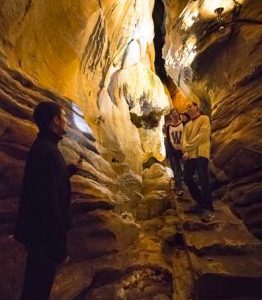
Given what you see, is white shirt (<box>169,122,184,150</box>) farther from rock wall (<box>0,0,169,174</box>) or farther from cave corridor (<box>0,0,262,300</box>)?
rock wall (<box>0,0,169,174</box>)

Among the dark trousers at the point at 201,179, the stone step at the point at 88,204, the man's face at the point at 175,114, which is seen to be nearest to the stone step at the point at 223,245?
the dark trousers at the point at 201,179

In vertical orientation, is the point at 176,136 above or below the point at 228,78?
below

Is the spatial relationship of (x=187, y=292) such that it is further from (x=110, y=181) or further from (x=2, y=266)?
(x=110, y=181)

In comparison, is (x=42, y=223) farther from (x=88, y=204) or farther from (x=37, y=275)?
(x=88, y=204)

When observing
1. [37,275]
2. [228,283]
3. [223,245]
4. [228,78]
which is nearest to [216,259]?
[223,245]

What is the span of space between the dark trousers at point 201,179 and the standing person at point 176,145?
2.26 m

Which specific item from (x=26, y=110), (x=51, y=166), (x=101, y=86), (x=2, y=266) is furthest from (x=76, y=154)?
(x=101, y=86)

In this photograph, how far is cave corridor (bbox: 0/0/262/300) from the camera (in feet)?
14.2

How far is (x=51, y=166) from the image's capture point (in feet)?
10.1

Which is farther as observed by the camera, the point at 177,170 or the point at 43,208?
the point at 177,170

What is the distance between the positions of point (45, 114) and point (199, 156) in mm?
3555

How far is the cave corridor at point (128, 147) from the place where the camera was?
4.34 m

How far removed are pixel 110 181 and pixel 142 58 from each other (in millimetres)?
9106

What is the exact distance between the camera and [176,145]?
8.59 metres
